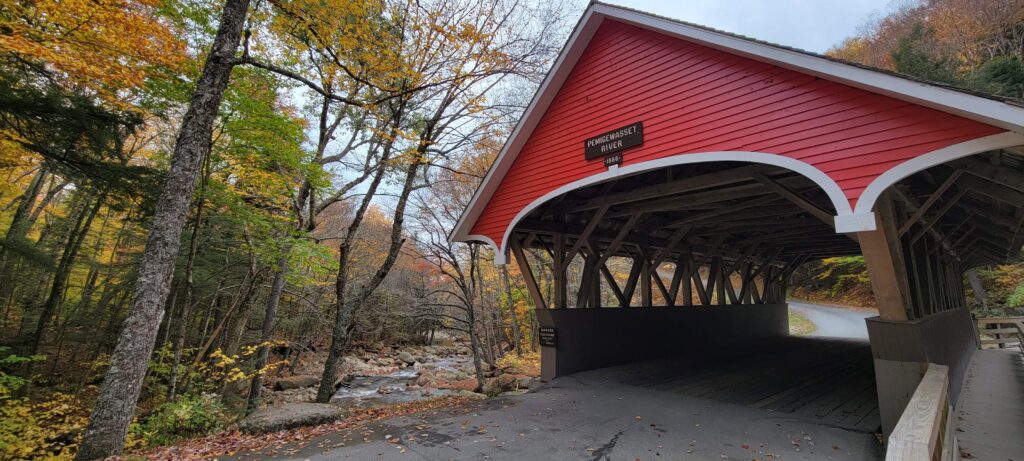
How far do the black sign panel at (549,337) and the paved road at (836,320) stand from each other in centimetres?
1251

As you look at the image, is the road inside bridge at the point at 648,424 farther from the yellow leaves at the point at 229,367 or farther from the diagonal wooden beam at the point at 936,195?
the yellow leaves at the point at 229,367

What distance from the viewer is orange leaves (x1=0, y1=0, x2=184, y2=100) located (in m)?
4.78

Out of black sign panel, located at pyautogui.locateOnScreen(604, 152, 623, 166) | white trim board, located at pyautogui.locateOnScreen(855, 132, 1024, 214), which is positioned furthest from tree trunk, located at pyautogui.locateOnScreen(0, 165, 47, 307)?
white trim board, located at pyautogui.locateOnScreen(855, 132, 1024, 214)

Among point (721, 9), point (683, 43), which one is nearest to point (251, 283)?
point (683, 43)

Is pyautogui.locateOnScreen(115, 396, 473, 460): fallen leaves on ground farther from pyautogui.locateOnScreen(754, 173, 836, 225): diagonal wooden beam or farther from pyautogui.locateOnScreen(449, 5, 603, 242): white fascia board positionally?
pyautogui.locateOnScreen(754, 173, 836, 225): diagonal wooden beam

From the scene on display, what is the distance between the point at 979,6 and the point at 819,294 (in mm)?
16466

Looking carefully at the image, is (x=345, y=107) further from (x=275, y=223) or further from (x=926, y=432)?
(x=926, y=432)

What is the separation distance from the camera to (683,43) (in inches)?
192

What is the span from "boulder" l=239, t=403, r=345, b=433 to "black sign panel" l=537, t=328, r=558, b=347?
3.16 meters

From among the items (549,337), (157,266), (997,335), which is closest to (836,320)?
(997,335)

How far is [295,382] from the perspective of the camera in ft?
42.7

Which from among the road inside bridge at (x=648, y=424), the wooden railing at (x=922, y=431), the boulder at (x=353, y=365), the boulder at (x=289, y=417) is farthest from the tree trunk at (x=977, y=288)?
the boulder at (x=353, y=365)

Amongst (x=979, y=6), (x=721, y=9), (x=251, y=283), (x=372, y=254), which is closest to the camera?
(x=251, y=283)

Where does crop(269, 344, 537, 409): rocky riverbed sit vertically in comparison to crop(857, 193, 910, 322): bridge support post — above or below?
below
